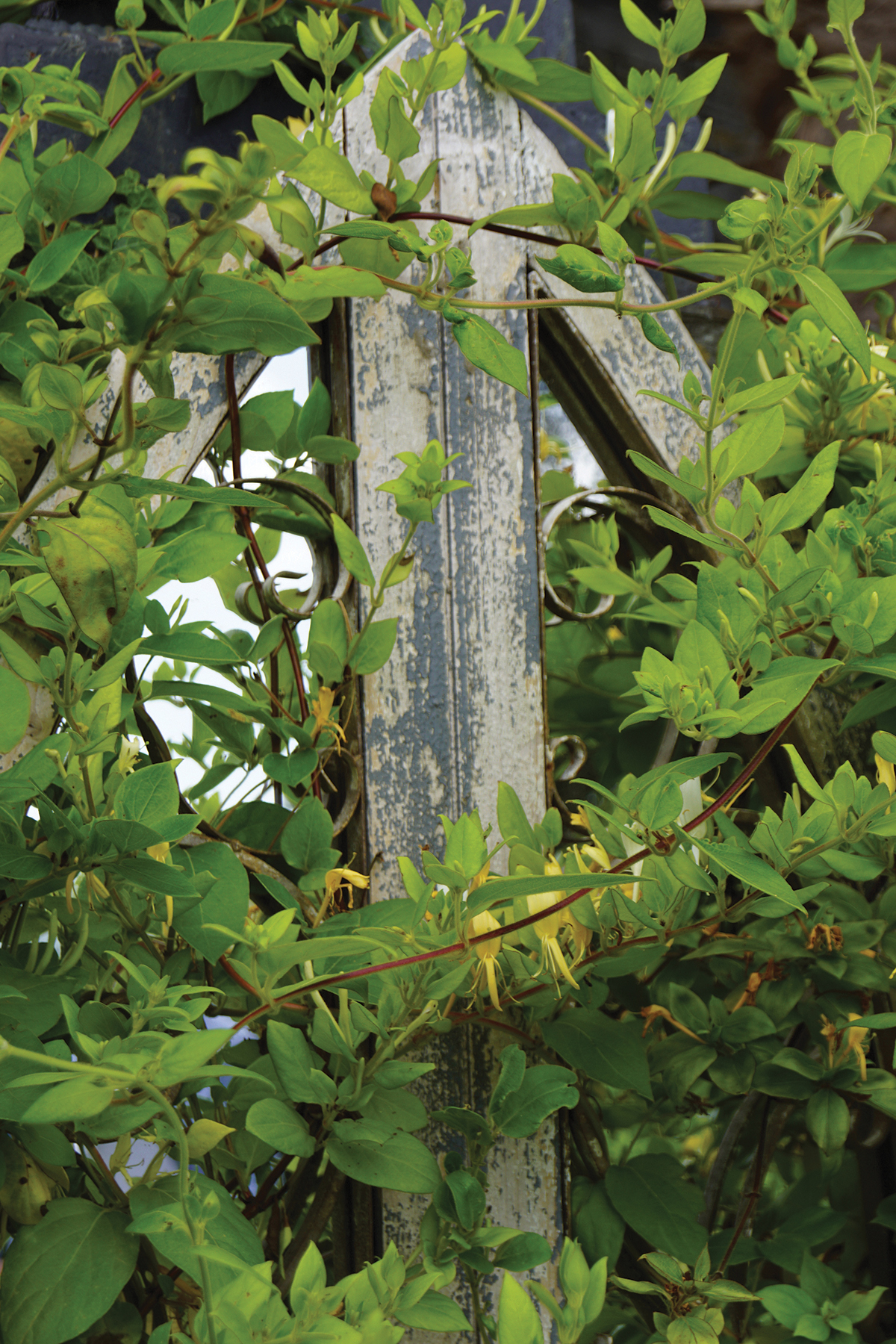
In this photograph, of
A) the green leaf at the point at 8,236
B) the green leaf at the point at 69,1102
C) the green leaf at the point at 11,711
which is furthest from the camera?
the green leaf at the point at 8,236

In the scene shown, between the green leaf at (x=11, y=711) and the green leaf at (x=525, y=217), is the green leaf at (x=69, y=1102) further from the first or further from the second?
the green leaf at (x=525, y=217)

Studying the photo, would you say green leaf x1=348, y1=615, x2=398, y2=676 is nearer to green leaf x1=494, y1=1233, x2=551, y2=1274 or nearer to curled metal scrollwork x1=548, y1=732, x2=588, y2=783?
curled metal scrollwork x1=548, y1=732, x2=588, y2=783

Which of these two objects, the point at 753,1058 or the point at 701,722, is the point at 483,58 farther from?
the point at 753,1058

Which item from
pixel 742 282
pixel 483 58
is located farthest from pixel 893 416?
pixel 483 58

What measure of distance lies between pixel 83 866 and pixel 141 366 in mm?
247

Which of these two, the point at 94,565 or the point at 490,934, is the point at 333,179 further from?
the point at 490,934

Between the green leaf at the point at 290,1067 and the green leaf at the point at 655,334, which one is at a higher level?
the green leaf at the point at 655,334

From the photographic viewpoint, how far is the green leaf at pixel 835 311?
1.76 ft

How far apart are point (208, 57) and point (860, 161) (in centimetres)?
40

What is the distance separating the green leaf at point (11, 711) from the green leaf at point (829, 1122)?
1.92 feet

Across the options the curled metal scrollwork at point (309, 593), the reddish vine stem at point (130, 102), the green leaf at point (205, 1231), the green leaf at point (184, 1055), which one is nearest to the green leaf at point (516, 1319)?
the green leaf at point (205, 1231)

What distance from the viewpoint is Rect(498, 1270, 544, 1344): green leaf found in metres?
0.50

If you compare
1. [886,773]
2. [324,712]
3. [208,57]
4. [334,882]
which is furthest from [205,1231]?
[208,57]

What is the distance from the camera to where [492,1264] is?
1.94 ft
